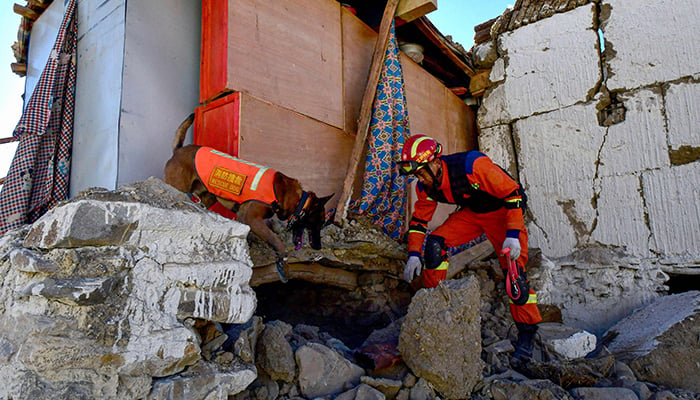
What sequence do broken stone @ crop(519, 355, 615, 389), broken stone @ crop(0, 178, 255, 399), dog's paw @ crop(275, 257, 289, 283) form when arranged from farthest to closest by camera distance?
dog's paw @ crop(275, 257, 289, 283), broken stone @ crop(519, 355, 615, 389), broken stone @ crop(0, 178, 255, 399)

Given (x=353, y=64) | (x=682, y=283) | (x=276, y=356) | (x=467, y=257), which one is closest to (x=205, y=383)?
(x=276, y=356)

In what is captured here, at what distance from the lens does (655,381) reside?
2.70 meters

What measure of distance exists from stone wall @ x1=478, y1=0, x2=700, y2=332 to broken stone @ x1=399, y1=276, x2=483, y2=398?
2342 mm

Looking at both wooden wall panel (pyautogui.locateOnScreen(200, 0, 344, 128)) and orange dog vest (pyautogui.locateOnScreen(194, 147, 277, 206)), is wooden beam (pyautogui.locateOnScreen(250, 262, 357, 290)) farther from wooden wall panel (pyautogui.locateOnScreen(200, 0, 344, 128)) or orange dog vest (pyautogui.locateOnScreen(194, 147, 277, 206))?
wooden wall panel (pyautogui.locateOnScreen(200, 0, 344, 128))

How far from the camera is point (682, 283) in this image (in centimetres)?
419

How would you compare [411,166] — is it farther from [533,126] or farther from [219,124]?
[533,126]

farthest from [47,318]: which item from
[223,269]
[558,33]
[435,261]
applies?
[558,33]

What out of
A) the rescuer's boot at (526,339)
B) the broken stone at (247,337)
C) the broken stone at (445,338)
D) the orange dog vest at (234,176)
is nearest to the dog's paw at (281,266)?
the orange dog vest at (234,176)

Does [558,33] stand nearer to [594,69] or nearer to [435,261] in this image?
[594,69]

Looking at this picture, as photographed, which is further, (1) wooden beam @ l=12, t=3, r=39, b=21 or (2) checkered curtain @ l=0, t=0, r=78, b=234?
(1) wooden beam @ l=12, t=3, r=39, b=21

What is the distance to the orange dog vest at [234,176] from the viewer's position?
2688 millimetres

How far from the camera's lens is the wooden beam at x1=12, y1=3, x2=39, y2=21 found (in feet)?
13.9

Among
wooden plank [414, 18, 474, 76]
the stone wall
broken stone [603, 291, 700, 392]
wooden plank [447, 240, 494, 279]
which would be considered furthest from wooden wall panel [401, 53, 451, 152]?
broken stone [603, 291, 700, 392]

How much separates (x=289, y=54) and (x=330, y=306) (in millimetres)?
2187
